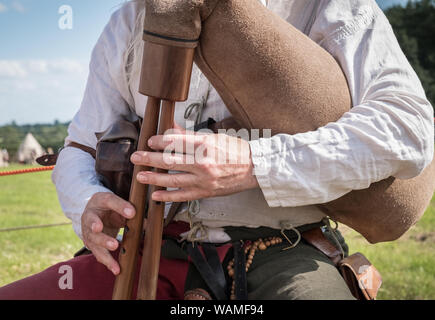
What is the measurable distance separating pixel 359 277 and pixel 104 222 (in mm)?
827

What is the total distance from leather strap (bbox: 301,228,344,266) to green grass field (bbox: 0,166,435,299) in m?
0.85

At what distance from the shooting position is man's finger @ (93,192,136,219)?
4.08 feet

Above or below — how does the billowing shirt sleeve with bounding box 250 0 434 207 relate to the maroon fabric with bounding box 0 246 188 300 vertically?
above

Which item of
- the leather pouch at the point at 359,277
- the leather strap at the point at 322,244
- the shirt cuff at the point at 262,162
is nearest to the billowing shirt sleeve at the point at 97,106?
the shirt cuff at the point at 262,162

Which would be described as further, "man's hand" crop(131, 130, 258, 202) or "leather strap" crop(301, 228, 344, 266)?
"leather strap" crop(301, 228, 344, 266)

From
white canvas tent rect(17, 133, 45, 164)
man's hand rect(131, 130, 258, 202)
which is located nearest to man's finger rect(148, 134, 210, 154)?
man's hand rect(131, 130, 258, 202)

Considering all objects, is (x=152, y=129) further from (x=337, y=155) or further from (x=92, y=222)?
(x=337, y=155)

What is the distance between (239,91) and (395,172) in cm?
50

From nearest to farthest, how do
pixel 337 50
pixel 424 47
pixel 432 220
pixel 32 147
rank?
pixel 337 50
pixel 432 220
pixel 32 147
pixel 424 47

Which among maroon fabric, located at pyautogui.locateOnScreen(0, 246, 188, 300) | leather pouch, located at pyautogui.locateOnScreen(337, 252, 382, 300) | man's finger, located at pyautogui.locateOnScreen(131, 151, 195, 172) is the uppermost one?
man's finger, located at pyautogui.locateOnScreen(131, 151, 195, 172)

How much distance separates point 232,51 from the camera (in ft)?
3.92

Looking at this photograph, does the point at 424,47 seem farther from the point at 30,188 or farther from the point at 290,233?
the point at 290,233

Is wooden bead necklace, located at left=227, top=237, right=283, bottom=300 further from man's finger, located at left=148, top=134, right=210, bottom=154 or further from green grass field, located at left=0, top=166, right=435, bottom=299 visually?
green grass field, located at left=0, top=166, right=435, bottom=299
